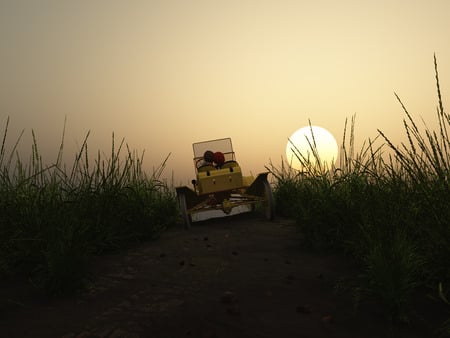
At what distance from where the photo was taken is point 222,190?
24.1 ft

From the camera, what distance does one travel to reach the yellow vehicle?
7138 mm

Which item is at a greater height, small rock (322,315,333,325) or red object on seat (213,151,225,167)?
red object on seat (213,151,225,167)

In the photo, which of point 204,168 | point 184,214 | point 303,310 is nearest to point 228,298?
point 303,310

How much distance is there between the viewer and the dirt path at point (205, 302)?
8.42ft

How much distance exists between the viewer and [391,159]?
372 centimetres

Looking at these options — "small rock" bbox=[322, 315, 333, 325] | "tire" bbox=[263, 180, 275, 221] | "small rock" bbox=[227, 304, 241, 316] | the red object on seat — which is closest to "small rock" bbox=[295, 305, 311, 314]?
"small rock" bbox=[322, 315, 333, 325]

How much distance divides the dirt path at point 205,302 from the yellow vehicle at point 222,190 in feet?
8.96

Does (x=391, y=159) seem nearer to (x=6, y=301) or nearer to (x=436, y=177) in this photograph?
(x=436, y=177)

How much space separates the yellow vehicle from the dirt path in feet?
8.96

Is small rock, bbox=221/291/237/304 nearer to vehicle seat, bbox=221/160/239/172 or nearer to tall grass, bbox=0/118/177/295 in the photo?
tall grass, bbox=0/118/177/295

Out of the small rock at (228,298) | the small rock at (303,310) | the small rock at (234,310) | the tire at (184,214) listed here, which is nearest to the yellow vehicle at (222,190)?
the tire at (184,214)

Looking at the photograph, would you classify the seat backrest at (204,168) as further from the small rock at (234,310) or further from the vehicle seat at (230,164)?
the small rock at (234,310)

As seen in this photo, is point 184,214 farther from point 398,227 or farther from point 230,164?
point 398,227

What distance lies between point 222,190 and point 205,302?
4.44 meters
